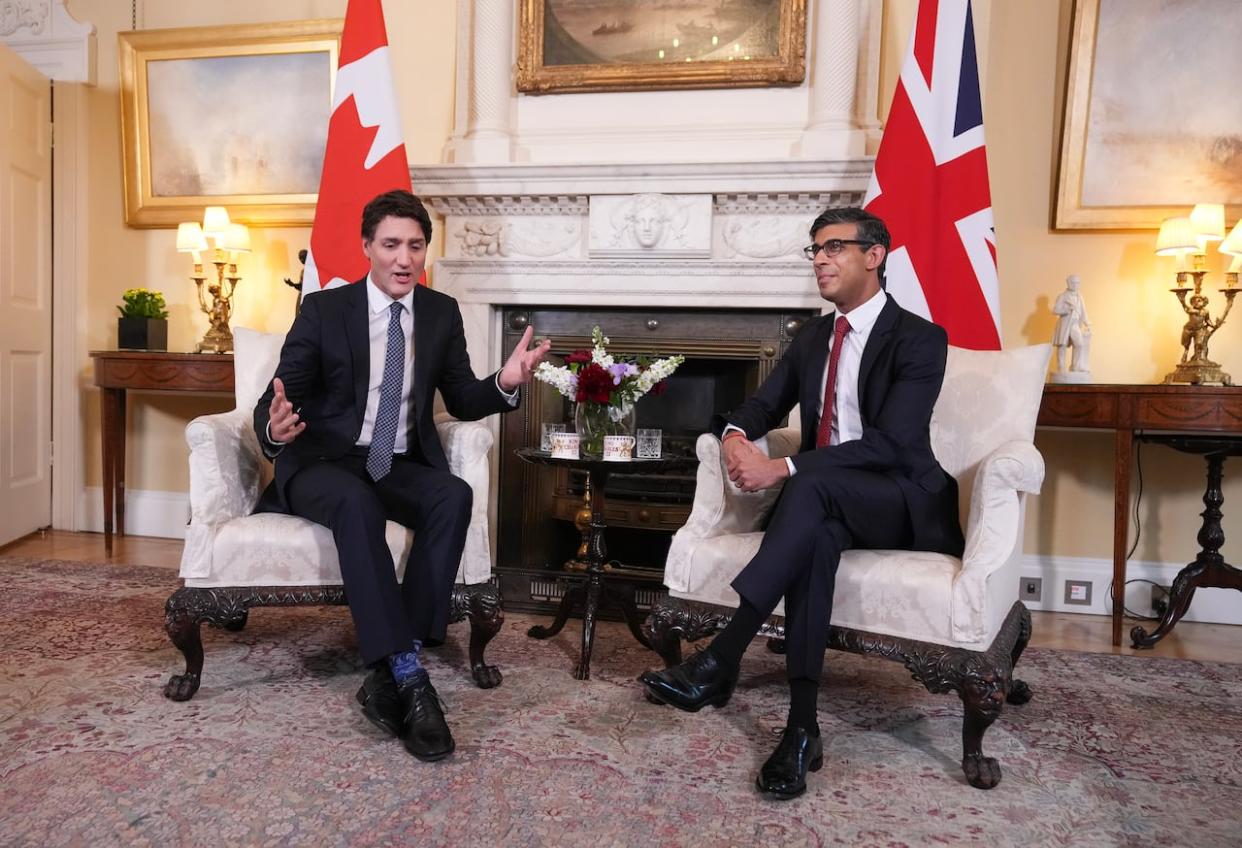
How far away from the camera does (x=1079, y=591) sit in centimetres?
377

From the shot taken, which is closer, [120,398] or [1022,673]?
[1022,673]

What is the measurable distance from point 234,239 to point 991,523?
3.56 m

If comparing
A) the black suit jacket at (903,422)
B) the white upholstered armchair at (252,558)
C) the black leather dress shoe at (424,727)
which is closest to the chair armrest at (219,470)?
the white upholstered armchair at (252,558)

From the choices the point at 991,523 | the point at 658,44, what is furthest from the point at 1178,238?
the point at 658,44

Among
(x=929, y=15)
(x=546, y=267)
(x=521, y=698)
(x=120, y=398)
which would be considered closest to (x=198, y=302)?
(x=120, y=398)

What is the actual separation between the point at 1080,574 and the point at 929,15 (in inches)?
89.7

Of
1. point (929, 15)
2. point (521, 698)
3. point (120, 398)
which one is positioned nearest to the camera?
point (521, 698)

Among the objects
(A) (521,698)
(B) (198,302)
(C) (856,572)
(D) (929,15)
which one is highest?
(D) (929,15)

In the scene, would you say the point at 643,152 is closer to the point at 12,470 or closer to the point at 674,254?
the point at 674,254

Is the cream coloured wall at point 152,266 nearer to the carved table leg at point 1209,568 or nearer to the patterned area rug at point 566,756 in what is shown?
the patterned area rug at point 566,756

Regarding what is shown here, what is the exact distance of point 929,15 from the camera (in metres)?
3.34

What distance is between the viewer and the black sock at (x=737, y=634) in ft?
7.09

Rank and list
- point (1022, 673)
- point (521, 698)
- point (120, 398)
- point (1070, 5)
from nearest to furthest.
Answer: point (521, 698)
point (1022, 673)
point (1070, 5)
point (120, 398)

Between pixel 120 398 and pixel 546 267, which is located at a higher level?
pixel 546 267
